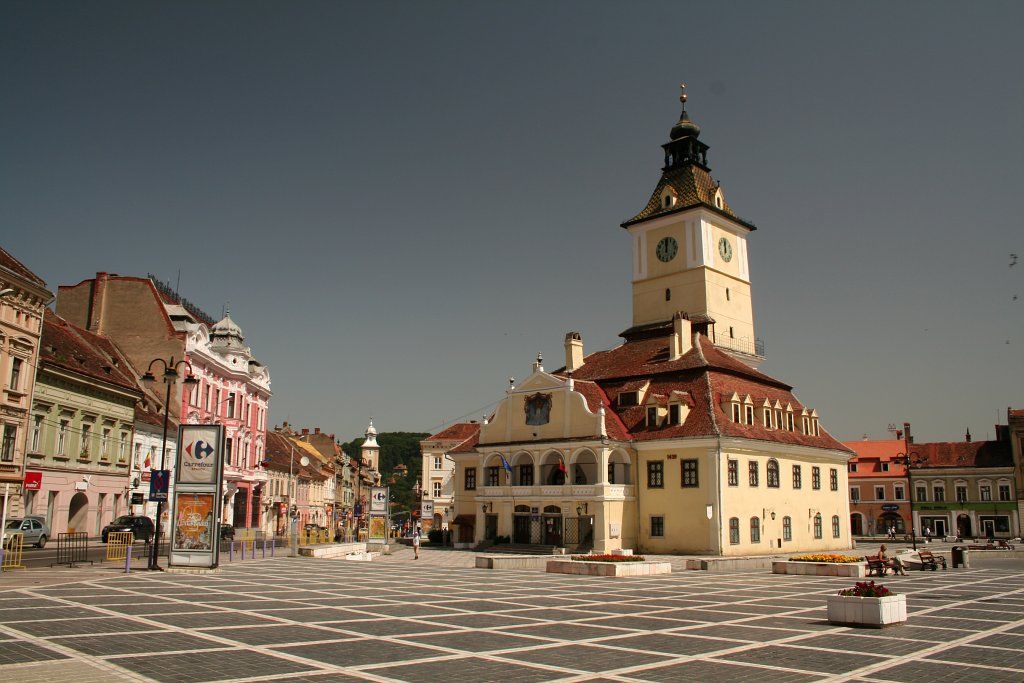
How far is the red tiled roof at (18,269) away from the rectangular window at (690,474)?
1360 inches

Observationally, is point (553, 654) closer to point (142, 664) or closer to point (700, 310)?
point (142, 664)

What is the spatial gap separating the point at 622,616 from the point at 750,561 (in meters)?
19.7

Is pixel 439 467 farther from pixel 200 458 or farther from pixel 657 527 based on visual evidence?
pixel 200 458

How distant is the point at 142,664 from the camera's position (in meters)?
12.0

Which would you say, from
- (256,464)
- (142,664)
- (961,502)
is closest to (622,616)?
(142,664)

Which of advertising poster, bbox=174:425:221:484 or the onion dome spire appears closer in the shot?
advertising poster, bbox=174:425:221:484

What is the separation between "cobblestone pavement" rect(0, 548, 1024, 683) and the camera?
12.2 m

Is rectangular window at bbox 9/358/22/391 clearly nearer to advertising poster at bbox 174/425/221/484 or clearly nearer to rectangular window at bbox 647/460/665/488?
advertising poster at bbox 174/425/221/484

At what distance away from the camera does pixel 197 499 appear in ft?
95.0

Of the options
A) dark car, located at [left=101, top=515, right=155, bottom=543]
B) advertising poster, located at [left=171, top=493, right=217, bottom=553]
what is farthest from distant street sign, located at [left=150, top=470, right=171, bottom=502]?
dark car, located at [left=101, top=515, right=155, bottom=543]

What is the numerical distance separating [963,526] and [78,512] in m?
78.0

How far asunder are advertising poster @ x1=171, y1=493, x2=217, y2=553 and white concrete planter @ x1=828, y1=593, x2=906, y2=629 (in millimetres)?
20311

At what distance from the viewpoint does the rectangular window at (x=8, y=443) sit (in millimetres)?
38781

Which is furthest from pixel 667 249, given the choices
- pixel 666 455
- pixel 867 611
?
pixel 867 611
